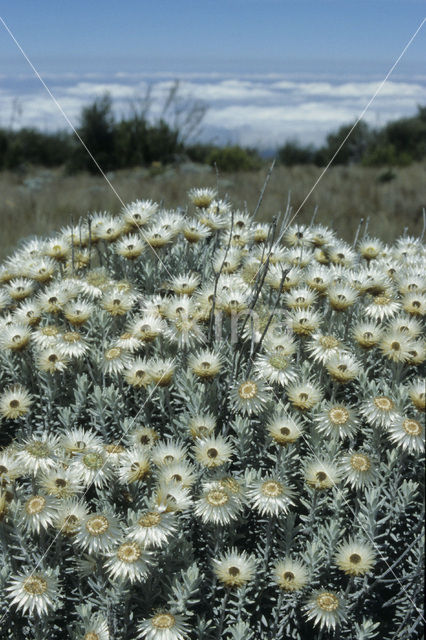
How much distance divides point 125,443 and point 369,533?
895mm

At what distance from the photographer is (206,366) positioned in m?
2.12

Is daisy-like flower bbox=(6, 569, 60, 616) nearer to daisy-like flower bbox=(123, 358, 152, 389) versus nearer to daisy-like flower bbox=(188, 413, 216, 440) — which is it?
daisy-like flower bbox=(188, 413, 216, 440)

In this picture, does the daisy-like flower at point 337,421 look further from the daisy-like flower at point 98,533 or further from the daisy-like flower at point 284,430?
the daisy-like flower at point 98,533

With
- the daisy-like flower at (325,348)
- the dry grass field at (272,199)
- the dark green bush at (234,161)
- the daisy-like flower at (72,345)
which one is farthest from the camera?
the dark green bush at (234,161)

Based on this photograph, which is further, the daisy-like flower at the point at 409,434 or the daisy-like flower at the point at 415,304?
the daisy-like flower at the point at 415,304

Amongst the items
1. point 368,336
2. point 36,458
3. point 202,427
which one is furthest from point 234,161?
point 36,458

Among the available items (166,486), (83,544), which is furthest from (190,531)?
(83,544)

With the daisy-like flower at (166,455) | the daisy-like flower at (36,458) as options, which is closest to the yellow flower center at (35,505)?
the daisy-like flower at (36,458)

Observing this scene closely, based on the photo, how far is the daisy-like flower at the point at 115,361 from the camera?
2.31 meters

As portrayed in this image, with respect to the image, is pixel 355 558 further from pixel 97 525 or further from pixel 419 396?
pixel 97 525

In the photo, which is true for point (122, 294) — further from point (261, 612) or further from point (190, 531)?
point (261, 612)

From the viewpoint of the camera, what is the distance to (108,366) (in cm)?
233

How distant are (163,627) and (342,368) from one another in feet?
3.18

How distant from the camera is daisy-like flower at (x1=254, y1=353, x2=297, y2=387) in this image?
214 centimetres
